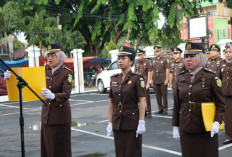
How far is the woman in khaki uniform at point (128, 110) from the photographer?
4.66 m

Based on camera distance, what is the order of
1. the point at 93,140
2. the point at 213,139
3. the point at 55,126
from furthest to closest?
the point at 93,140 → the point at 55,126 → the point at 213,139

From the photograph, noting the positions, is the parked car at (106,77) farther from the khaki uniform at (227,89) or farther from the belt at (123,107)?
the belt at (123,107)

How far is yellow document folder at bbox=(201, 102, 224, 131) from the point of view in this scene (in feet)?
13.8

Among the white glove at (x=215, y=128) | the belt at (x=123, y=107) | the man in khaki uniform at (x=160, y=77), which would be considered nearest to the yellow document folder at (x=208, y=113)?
the white glove at (x=215, y=128)

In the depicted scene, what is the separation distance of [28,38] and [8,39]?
205cm

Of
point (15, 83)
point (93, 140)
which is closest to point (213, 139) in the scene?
point (15, 83)

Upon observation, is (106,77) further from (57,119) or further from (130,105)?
(130,105)

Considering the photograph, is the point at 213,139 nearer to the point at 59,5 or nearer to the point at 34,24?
the point at 34,24

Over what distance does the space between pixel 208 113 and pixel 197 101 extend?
0.64 feet

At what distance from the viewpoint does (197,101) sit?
434 centimetres

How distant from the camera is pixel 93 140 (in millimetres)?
7914

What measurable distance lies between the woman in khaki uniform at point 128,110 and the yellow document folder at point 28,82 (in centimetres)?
100

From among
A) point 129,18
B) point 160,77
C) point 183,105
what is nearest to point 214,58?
point 160,77

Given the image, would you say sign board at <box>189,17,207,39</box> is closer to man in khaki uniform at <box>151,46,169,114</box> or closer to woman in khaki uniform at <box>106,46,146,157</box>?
man in khaki uniform at <box>151,46,169,114</box>
